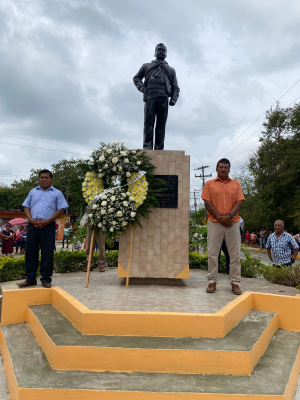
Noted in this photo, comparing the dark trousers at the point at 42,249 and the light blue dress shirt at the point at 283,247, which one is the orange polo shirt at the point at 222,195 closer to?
the light blue dress shirt at the point at 283,247

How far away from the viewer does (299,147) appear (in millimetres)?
22875

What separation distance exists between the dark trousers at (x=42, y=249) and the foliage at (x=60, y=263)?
1.13 metres

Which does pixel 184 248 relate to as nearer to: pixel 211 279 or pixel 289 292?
pixel 211 279

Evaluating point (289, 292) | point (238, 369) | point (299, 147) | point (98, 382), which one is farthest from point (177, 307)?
point (299, 147)

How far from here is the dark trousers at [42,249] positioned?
4.86m

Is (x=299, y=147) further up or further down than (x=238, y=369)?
further up

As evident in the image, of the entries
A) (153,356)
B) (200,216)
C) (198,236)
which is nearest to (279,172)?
(200,216)

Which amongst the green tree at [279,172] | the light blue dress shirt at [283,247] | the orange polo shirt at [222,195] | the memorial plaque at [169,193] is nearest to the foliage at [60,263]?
the memorial plaque at [169,193]

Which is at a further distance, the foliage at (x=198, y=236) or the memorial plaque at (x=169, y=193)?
the foliage at (x=198, y=236)

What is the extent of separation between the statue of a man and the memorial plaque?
85 cm

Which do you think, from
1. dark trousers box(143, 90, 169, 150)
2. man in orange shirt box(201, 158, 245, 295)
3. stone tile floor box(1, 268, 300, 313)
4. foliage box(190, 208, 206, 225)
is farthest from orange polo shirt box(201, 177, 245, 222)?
foliage box(190, 208, 206, 225)

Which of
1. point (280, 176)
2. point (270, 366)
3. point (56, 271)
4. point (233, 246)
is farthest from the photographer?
point (280, 176)

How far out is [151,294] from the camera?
4.68 m

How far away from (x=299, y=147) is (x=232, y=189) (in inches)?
811
